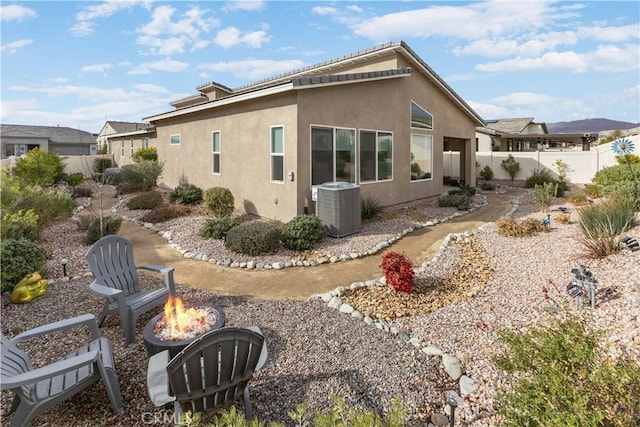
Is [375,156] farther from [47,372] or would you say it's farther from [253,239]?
[47,372]

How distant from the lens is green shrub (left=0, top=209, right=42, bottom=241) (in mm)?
6840

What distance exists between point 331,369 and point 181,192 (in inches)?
462

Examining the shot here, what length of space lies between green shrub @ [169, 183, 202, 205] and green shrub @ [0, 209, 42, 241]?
5613mm

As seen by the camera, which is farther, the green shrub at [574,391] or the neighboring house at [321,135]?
the neighboring house at [321,135]

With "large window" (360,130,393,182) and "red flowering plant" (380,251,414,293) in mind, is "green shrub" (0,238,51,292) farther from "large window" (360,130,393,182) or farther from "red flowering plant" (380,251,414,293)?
"large window" (360,130,393,182)

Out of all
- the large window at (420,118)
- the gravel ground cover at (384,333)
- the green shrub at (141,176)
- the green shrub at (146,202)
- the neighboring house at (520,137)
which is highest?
the neighboring house at (520,137)

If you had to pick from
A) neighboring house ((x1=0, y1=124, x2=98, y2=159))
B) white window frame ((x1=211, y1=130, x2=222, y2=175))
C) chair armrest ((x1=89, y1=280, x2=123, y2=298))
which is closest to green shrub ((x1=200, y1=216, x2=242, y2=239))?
white window frame ((x1=211, y1=130, x2=222, y2=175))

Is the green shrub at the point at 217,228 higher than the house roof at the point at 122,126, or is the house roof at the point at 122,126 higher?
the house roof at the point at 122,126

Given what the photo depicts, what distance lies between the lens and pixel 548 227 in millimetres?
9094

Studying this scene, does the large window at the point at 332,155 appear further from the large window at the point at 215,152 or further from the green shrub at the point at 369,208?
the large window at the point at 215,152

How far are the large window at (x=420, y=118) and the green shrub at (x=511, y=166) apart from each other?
10.4m

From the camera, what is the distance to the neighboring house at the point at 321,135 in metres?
10.0

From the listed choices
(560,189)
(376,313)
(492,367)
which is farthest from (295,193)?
(560,189)

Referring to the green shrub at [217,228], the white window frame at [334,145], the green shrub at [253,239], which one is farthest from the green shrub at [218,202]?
the white window frame at [334,145]
